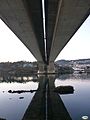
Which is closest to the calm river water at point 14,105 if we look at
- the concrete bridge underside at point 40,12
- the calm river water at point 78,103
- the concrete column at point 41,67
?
the calm river water at point 78,103

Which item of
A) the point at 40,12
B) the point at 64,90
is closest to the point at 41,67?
the point at 64,90

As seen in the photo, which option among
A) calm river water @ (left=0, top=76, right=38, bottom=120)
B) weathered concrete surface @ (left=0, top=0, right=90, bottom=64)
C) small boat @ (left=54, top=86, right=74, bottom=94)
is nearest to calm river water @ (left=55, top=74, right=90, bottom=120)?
small boat @ (left=54, top=86, right=74, bottom=94)

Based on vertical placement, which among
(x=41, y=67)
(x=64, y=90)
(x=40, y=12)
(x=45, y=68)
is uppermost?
(x=41, y=67)

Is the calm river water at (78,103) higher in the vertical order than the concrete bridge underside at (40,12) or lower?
lower

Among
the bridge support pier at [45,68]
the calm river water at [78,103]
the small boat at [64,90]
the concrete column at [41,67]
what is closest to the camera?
the calm river water at [78,103]

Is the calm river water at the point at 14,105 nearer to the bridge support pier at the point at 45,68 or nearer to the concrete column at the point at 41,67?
the concrete column at the point at 41,67

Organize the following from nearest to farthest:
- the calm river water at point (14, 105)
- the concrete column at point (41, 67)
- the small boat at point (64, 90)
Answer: the calm river water at point (14, 105), the small boat at point (64, 90), the concrete column at point (41, 67)

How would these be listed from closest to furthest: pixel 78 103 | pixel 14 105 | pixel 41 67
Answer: pixel 78 103
pixel 14 105
pixel 41 67

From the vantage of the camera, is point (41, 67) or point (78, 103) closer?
point (78, 103)

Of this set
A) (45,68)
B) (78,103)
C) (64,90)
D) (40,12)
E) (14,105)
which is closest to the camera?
(40,12)

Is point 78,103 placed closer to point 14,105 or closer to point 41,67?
point 14,105

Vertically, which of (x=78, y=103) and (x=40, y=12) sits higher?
(x=40, y=12)

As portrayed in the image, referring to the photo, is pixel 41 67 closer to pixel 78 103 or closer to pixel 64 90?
pixel 64 90

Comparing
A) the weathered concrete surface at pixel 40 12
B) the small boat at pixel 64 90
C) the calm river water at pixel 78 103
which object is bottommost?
the calm river water at pixel 78 103
